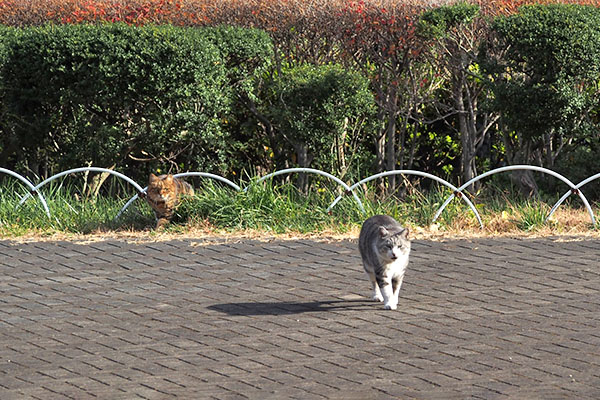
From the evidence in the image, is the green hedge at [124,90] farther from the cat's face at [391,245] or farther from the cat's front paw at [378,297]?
the cat's face at [391,245]

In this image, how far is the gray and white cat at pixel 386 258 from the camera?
7551 millimetres

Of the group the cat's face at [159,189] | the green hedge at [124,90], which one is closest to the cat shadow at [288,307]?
the cat's face at [159,189]

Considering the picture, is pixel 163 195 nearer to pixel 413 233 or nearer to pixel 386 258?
pixel 413 233

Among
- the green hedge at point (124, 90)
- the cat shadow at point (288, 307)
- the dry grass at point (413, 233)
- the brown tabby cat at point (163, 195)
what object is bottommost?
the dry grass at point (413, 233)

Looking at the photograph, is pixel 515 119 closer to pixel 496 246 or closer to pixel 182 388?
pixel 496 246

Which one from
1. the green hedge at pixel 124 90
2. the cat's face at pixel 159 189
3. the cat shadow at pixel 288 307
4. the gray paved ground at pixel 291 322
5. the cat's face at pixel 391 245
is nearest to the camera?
A: the gray paved ground at pixel 291 322

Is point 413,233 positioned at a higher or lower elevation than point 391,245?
lower

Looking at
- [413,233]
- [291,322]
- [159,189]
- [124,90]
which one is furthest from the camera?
[124,90]

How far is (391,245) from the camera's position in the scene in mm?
7508

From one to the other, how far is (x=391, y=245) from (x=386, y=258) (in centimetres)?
13

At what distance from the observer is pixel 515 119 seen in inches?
470

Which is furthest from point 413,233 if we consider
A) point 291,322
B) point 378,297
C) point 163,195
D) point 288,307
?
point 291,322

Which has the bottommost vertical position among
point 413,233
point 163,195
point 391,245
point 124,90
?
point 413,233

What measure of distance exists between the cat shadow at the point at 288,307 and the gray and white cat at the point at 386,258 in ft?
0.68
